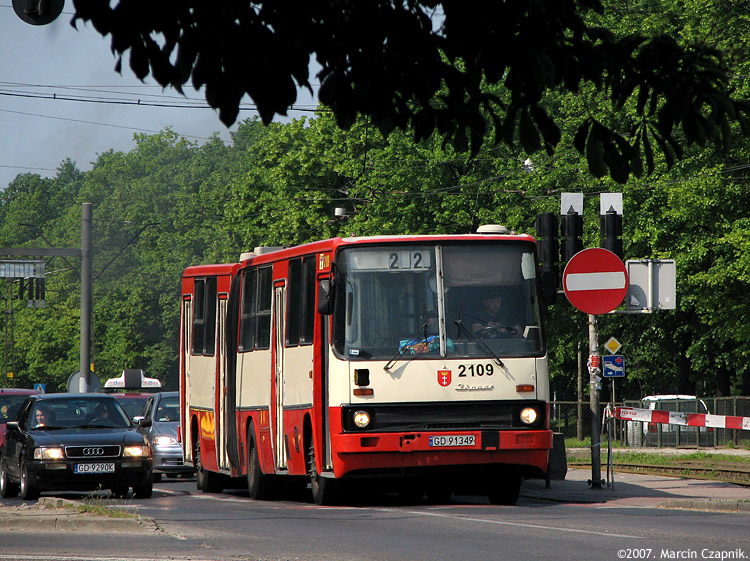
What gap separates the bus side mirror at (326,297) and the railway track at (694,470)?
8965 millimetres

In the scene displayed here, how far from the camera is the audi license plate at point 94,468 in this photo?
802 inches

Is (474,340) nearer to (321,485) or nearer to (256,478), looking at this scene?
(321,485)

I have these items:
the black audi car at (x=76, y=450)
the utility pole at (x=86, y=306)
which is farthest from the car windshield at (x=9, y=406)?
the utility pole at (x=86, y=306)

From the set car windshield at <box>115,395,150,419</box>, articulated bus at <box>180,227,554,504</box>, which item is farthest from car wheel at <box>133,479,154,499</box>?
car windshield at <box>115,395,150,419</box>

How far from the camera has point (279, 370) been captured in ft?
63.0

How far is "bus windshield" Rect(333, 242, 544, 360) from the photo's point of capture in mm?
17031

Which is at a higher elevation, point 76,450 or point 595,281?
→ point 595,281

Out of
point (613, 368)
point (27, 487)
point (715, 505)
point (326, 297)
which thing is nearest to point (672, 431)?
point (613, 368)

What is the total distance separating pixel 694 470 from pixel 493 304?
11661mm

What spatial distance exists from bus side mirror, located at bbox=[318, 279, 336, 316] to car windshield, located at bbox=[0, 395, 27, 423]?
36.2 ft

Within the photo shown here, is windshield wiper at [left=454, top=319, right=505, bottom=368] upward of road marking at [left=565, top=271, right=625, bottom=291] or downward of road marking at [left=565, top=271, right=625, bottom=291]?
downward

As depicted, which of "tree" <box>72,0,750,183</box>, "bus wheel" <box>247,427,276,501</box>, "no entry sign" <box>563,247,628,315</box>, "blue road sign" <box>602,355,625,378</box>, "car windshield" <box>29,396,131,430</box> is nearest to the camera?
"tree" <box>72,0,750,183</box>

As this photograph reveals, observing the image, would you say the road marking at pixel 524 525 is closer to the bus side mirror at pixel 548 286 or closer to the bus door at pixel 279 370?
the bus door at pixel 279 370

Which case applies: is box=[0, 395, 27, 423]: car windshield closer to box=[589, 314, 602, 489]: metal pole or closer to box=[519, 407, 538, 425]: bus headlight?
box=[589, 314, 602, 489]: metal pole
